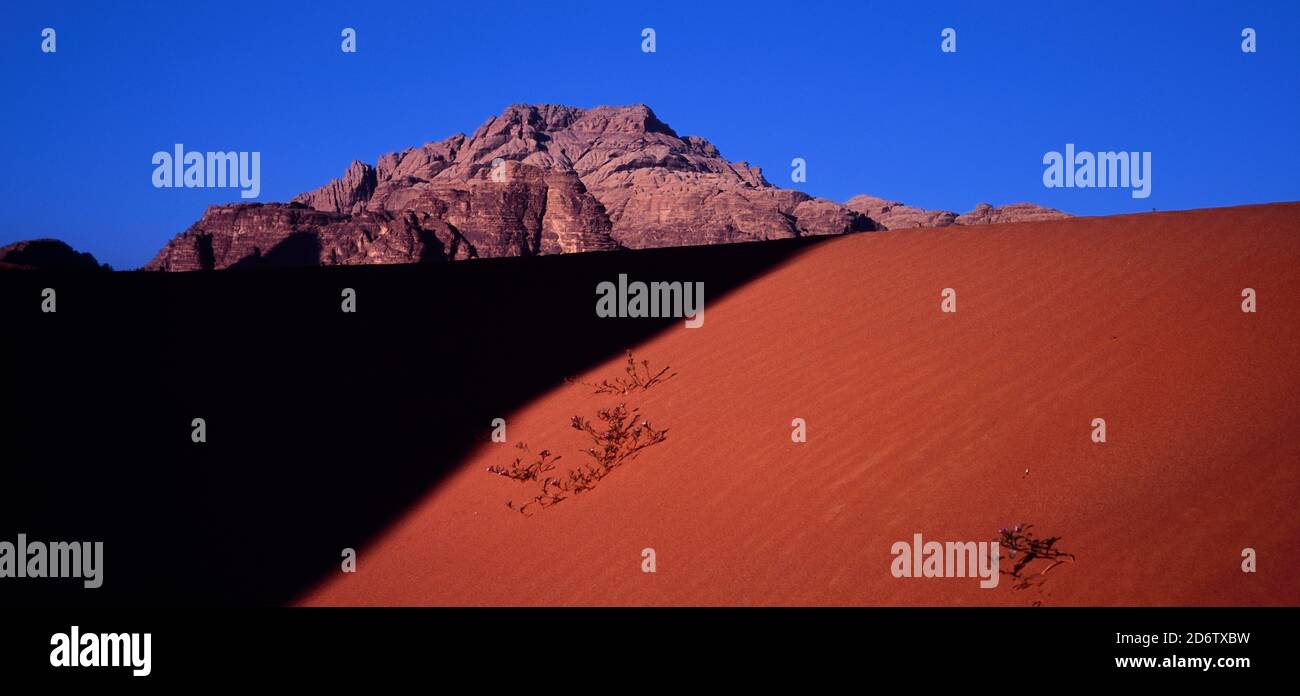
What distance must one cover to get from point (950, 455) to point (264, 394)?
8.24 m

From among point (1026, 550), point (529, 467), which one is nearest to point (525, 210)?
point (529, 467)

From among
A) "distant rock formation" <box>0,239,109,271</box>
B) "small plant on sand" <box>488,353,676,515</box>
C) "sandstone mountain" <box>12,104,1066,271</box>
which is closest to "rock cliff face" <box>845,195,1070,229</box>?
"sandstone mountain" <box>12,104,1066,271</box>

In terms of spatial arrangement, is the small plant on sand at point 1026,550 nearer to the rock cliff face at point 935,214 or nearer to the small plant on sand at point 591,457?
the small plant on sand at point 591,457

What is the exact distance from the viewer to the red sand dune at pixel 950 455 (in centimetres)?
448

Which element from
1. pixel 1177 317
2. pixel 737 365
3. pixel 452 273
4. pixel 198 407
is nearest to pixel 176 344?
pixel 198 407

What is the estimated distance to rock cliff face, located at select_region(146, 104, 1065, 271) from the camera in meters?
61.5

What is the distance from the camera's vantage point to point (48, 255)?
31.6 meters

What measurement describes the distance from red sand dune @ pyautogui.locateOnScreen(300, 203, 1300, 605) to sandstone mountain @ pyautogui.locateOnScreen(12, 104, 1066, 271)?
47345 millimetres

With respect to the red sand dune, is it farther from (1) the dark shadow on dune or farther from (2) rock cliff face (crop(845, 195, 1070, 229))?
(2) rock cliff face (crop(845, 195, 1070, 229))

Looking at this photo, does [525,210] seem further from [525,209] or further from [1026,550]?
[1026,550]

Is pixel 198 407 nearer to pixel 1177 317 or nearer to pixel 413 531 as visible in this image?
pixel 413 531

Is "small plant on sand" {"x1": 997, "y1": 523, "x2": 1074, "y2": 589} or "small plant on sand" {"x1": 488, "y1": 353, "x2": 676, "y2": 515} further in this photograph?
"small plant on sand" {"x1": 488, "y1": 353, "x2": 676, "y2": 515}

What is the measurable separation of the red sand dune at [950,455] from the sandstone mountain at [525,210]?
47345 millimetres

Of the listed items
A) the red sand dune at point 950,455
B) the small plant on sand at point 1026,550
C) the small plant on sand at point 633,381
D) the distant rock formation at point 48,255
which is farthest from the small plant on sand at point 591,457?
the distant rock formation at point 48,255
